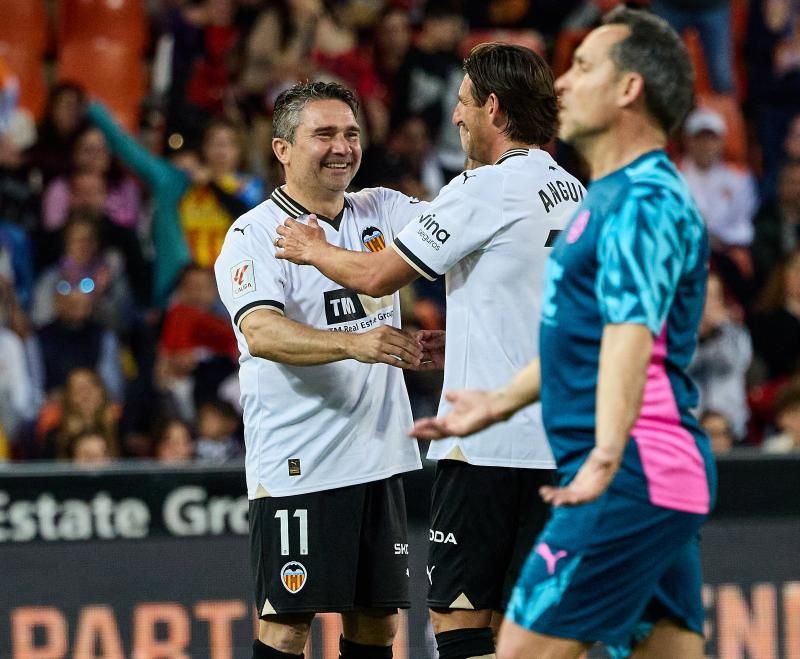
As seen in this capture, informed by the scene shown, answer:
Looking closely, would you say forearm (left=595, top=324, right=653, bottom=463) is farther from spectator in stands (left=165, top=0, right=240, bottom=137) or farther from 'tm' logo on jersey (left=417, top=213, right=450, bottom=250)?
spectator in stands (left=165, top=0, right=240, bottom=137)

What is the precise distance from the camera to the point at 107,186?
9.98 metres

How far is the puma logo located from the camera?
3.51m

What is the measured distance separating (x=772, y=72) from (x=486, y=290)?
7.87 metres

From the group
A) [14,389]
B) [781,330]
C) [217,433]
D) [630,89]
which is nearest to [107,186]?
[14,389]

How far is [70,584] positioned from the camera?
6574mm

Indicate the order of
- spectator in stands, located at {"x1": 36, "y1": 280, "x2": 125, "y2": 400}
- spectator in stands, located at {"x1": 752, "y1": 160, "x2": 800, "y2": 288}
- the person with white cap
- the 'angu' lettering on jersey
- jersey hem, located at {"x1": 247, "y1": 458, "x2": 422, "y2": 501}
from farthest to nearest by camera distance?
the person with white cap
spectator in stands, located at {"x1": 752, "y1": 160, "x2": 800, "y2": 288}
spectator in stands, located at {"x1": 36, "y1": 280, "x2": 125, "y2": 400}
jersey hem, located at {"x1": 247, "y1": 458, "x2": 422, "y2": 501}
the 'angu' lettering on jersey

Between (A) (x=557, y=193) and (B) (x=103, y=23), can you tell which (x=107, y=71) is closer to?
(B) (x=103, y=23)

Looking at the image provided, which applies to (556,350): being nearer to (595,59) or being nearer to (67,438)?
(595,59)

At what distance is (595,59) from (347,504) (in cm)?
206

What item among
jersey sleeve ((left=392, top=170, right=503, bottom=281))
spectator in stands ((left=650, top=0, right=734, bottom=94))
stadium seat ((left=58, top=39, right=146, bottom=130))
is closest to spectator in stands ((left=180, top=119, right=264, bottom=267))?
stadium seat ((left=58, top=39, right=146, bottom=130))

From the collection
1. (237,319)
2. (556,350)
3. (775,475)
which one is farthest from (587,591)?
(775,475)

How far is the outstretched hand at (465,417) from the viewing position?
3598 mm

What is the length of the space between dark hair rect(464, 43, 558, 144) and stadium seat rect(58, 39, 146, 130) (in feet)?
21.6

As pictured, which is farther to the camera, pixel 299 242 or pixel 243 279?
pixel 243 279
